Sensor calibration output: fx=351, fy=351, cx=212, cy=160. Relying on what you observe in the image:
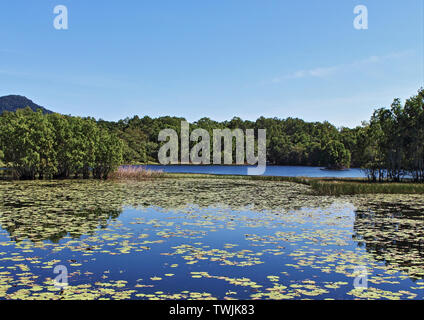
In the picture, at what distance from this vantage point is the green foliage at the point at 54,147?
35.7 metres

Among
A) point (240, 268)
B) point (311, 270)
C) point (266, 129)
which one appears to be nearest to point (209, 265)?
point (240, 268)

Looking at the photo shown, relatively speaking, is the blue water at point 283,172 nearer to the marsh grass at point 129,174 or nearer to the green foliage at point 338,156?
the green foliage at point 338,156

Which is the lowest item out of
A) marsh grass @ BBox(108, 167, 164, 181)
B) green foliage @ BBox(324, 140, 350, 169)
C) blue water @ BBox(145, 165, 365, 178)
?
blue water @ BBox(145, 165, 365, 178)

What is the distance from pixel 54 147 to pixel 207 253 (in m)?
33.1

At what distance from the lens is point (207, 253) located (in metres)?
9.84

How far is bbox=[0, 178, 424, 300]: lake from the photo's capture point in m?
7.05

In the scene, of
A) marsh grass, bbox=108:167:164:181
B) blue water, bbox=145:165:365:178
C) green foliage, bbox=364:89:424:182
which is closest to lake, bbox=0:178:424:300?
marsh grass, bbox=108:167:164:181

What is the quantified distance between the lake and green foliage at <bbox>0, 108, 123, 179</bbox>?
19.5 m

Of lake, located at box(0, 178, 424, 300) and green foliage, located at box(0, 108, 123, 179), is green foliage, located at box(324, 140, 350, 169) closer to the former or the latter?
green foliage, located at box(0, 108, 123, 179)

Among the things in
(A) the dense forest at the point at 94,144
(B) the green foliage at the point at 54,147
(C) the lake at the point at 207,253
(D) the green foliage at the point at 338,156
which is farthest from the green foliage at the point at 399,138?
(D) the green foliage at the point at 338,156

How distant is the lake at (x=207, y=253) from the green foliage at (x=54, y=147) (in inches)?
766
